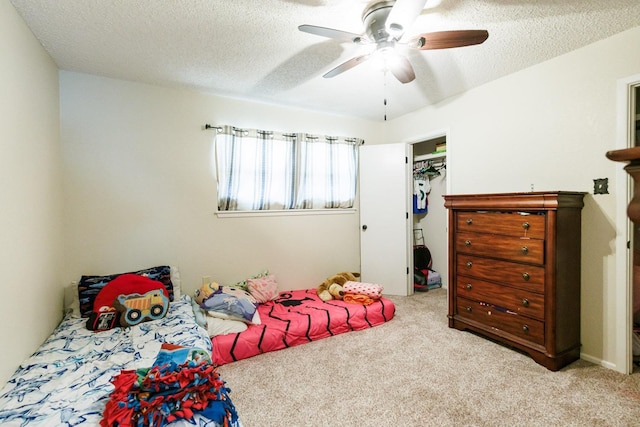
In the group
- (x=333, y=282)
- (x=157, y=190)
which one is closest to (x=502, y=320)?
(x=333, y=282)

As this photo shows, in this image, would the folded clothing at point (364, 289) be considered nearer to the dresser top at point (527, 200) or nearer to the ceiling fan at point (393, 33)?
the dresser top at point (527, 200)

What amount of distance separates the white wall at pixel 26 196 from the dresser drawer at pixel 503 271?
327cm

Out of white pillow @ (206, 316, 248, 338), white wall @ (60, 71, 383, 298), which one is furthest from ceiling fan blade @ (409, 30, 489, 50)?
white pillow @ (206, 316, 248, 338)

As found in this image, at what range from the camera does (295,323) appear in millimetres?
2623

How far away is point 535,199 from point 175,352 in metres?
2.63

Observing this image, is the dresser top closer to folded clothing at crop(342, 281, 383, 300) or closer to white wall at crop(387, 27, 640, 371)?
white wall at crop(387, 27, 640, 371)

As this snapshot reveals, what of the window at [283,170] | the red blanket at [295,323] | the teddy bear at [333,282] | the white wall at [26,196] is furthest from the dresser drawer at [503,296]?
the white wall at [26,196]

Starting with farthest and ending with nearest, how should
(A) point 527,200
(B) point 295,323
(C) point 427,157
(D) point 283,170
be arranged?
(C) point 427,157, (D) point 283,170, (B) point 295,323, (A) point 527,200

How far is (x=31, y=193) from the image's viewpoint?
189 centimetres

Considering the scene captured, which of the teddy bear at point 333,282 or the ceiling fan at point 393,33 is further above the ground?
the ceiling fan at point 393,33

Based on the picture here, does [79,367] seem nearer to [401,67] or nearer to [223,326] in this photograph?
[223,326]

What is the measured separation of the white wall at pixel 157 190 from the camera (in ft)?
8.58

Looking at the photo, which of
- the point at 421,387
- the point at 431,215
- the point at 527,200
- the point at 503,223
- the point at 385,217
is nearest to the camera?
the point at 421,387

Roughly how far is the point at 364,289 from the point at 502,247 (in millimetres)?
1415
